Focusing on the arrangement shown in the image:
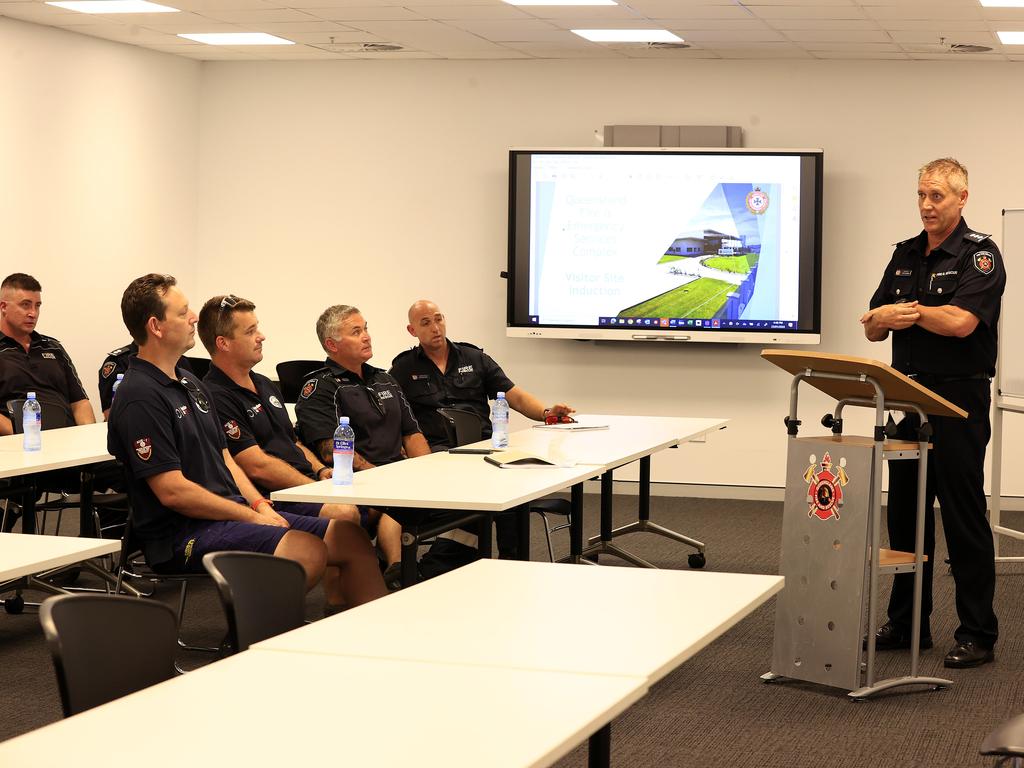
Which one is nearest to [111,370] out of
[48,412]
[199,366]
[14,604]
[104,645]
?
[48,412]

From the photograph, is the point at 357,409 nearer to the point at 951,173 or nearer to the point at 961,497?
the point at 961,497

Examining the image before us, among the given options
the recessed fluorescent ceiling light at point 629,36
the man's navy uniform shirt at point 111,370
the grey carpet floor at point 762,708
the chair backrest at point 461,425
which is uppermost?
the recessed fluorescent ceiling light at point 629,36

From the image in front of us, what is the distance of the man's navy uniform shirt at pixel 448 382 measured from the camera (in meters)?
6.45

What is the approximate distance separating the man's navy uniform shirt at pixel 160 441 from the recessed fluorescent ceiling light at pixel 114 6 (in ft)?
12.8

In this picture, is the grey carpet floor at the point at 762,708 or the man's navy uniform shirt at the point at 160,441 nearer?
the grey carpet floor at the point at 762,708

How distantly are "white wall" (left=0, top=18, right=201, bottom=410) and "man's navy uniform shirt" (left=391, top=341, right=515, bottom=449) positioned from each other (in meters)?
3.05

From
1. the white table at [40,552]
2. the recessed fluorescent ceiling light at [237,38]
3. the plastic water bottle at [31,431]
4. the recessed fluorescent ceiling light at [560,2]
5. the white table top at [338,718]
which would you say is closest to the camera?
the white table top at [338,718]

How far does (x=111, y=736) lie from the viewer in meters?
1.83

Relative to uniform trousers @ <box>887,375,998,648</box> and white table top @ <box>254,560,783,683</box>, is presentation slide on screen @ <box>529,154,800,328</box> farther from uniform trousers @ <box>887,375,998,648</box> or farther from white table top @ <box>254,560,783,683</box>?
white table top @ <box>254,560,783,683</box>

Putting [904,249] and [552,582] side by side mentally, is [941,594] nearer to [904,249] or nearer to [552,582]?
[904,249]

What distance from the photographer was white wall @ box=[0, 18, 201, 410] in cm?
803

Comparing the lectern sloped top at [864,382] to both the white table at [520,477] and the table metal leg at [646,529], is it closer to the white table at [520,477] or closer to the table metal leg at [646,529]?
the white table at [520,477]

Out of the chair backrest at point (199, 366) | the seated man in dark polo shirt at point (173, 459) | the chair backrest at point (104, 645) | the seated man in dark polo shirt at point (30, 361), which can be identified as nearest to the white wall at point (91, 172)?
the chair backrest at point (199, 366)

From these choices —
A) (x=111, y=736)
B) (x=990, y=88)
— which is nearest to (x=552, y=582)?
(x=111, y=736)
